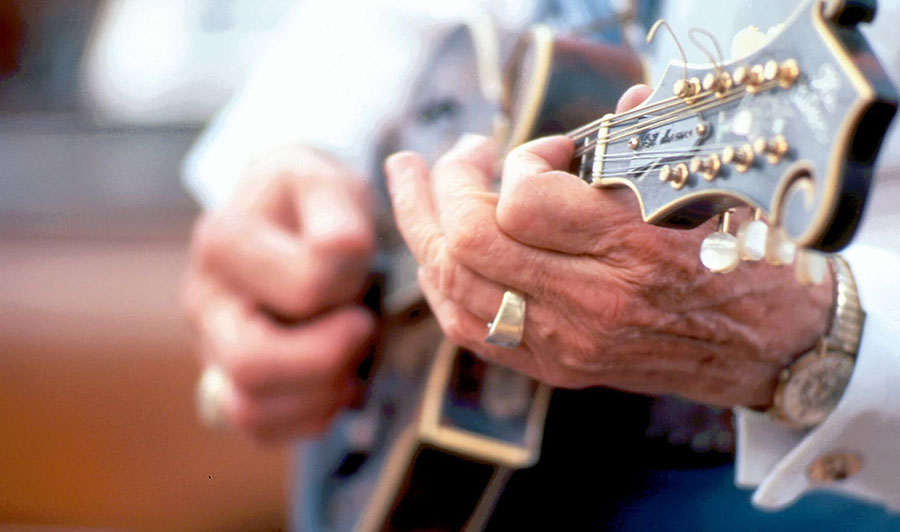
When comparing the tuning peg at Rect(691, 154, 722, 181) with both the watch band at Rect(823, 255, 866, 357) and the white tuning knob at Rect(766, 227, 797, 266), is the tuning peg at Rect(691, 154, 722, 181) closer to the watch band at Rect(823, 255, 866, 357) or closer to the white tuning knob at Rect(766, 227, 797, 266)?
the white tuning knob at Rect(766, 227, 797, 266)

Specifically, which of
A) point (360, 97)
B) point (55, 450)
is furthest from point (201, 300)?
point (55, 450)

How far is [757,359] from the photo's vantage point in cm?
41

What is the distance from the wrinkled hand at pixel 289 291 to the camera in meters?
0.71

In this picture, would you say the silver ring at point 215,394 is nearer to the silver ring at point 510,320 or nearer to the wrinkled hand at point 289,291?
the wrinkled hand at point 289,291

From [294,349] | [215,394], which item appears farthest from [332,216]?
[215,394]

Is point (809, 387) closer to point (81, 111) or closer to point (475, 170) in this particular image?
point (475, 170)

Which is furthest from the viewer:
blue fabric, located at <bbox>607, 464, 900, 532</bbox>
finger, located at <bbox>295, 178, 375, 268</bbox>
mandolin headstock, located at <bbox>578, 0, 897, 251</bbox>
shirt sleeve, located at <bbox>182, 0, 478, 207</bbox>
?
shirt sleeve, located at <bbox>182, 0, 478, 207</bbox>

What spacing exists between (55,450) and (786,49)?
1542 millimetres

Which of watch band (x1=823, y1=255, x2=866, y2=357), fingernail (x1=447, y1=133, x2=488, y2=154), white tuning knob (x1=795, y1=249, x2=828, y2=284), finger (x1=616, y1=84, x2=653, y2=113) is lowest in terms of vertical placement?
watch band (x1=823, y1=255, x2=866, y2=357)

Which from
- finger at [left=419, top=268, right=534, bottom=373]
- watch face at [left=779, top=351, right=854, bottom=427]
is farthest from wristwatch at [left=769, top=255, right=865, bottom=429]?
finger at [left=419, top=268, right=534, bottom=373]

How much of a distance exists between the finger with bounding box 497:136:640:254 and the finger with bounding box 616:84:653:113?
0.03 m

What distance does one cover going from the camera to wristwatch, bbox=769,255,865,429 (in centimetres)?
41

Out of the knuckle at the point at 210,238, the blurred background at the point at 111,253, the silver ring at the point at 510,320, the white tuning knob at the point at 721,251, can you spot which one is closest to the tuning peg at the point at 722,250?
the white tuning knob at the point at 721,251

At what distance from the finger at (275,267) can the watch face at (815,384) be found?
1.35 feet
